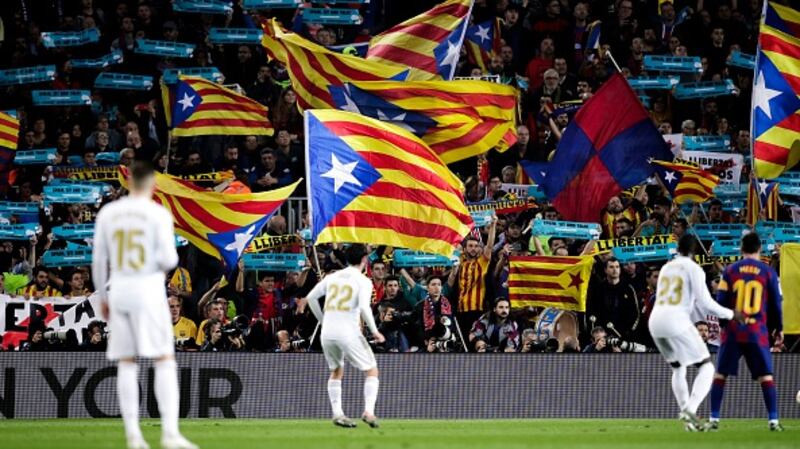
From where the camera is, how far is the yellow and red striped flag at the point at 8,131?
26.3 meters

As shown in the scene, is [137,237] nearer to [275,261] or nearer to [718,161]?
[275,261]

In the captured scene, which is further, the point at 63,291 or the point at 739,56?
the point at 739,56

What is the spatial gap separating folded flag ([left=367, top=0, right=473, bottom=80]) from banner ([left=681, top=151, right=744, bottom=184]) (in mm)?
3861

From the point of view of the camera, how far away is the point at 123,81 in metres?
28.8

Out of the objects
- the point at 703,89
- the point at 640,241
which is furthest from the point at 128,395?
the point at 703,89

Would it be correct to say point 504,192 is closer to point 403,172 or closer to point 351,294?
point 403,172

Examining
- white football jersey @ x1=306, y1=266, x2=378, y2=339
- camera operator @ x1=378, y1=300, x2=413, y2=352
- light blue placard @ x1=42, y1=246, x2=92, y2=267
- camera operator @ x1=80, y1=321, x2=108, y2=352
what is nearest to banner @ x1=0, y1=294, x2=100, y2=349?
camera operator @ x1=80, y1=321, x2=108, y2=352

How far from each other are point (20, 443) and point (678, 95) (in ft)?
45.2

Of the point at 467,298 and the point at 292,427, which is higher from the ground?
the point at 467,298

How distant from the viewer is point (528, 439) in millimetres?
17781

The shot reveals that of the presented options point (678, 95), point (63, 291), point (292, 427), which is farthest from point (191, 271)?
point (678, 95)

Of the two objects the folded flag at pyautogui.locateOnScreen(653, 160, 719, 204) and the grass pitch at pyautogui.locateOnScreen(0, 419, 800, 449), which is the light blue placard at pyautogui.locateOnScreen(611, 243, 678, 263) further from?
the grass pitch at pyautogui.locateOnScreen(0, 419, 800, 449)

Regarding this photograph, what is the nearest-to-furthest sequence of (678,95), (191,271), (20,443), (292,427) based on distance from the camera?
(20,443) → (292,427) → (191,271) → (678,95)

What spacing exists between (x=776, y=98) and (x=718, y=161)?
5.19 ft
